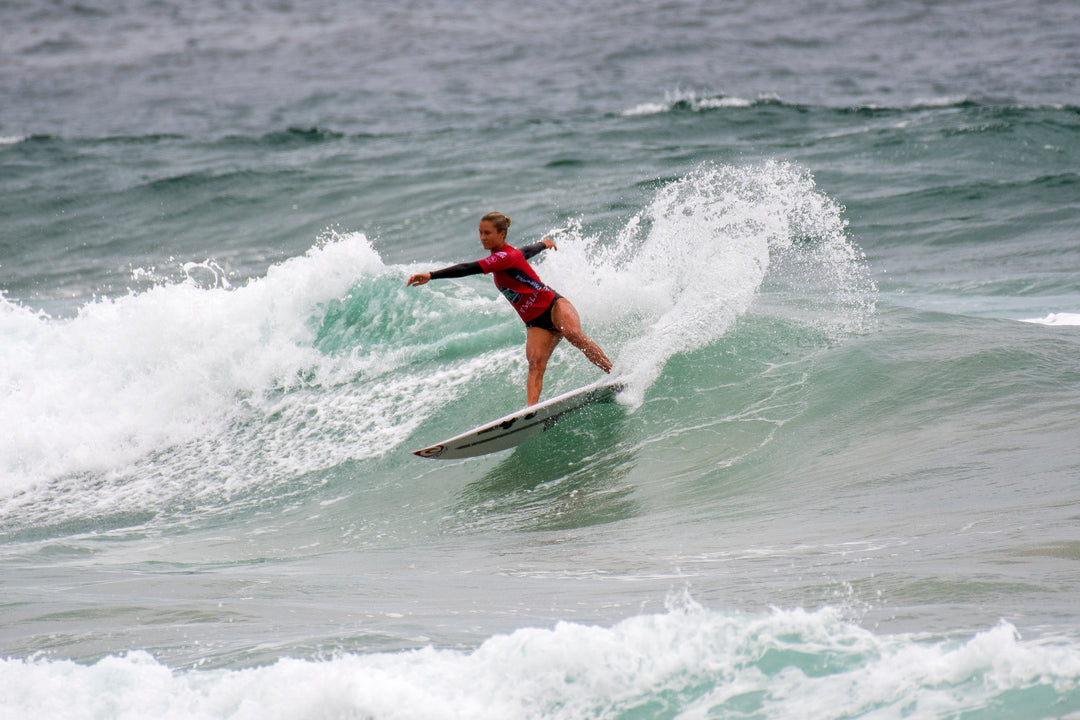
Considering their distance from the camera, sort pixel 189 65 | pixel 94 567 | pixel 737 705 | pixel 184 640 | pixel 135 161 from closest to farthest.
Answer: pixel 737 705
pixel 184 640
pixel 94 567
pixel 135 161
pixel 189 65

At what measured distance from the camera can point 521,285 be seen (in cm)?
741

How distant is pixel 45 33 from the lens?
1633 inches

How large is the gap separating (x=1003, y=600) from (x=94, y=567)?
4.95 metres

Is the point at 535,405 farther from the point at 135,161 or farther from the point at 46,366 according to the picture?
the point at 135,161

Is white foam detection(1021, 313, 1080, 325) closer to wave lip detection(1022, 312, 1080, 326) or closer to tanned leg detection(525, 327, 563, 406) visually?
wave lip detection(1022, 312, 1080, 326)

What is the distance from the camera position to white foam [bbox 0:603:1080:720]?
9.64 feet

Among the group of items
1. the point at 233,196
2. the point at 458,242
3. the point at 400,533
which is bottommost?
the point at 400,533

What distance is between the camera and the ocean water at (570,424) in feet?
10.7

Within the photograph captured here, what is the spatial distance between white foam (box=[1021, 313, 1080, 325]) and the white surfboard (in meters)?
4.16

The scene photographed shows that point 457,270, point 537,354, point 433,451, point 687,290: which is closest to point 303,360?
point 433,451

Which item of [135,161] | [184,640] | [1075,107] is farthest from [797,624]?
[135,161]

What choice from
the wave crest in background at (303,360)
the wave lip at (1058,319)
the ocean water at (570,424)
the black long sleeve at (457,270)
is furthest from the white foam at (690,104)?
the black long sleeve at (457,270)

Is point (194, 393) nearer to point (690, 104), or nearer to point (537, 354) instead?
point (537, 354)

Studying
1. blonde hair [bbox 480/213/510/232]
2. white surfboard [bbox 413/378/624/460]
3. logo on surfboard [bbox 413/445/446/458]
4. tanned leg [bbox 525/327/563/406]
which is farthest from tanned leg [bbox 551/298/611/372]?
logo on surfboard [bbox 413/445/446/458]
